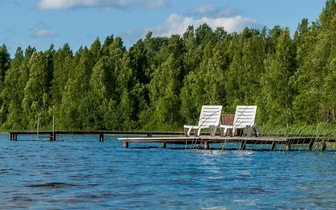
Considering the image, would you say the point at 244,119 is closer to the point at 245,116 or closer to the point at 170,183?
the point at 245,116

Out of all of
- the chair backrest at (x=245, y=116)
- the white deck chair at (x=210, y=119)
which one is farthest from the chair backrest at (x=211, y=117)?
the chair backrest at (x=245, y=116)

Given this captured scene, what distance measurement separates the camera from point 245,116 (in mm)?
34688

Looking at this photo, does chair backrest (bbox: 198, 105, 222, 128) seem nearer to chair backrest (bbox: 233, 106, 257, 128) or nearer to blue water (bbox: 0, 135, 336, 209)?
chair backrest (bbox: 233, 106, 257, 128)

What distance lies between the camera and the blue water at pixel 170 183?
15208 millimetres

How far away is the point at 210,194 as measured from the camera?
1680 centimetres

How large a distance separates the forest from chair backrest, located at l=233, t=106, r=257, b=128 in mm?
15564

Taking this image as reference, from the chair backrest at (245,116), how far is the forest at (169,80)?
15.6 meters

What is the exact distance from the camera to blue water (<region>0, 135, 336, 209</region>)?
1521cm

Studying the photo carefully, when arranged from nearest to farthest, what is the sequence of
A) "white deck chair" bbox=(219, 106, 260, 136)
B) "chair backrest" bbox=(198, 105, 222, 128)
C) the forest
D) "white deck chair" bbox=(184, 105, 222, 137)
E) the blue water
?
the blue water
"white deck chair" bbox=(219, 106, 260, 136)
"white deck chair" bbox=(184, 105, 222, 137)
"chair backrest" bbox=(198, 105, 222, 128)
the forest

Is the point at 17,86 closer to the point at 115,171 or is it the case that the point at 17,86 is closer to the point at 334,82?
the point at 334,82

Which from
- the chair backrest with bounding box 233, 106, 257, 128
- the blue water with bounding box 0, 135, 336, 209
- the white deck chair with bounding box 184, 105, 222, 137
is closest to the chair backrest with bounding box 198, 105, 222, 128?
the white deck chair with bounding box 184, 105, 222, 137

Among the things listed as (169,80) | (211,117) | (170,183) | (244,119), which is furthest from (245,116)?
(169,80)

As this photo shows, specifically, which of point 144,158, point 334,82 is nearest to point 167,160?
point 144,158

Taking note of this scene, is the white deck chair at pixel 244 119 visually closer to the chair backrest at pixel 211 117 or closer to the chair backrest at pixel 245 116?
the chair backrest at pixel 245 116
